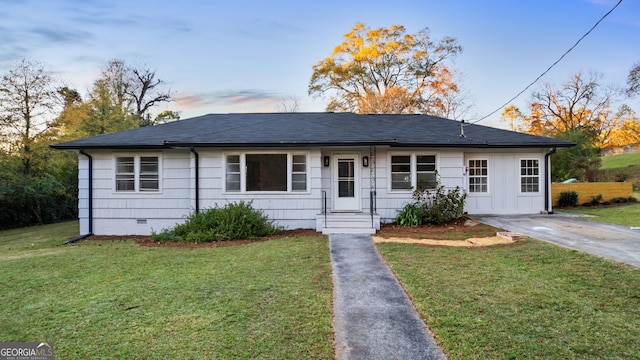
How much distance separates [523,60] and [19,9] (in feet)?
62.4

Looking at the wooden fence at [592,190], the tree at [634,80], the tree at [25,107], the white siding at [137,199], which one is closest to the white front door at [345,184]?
the white siding at [137,199]

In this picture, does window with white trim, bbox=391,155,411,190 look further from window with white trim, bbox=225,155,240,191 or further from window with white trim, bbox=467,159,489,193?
window with white trim, bbox=225,155,240,191

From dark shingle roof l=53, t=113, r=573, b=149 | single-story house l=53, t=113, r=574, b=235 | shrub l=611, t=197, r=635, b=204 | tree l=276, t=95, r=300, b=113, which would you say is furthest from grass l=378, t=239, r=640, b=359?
tree l=276, t=95, r=300, b=113

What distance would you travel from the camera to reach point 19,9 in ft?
36.9

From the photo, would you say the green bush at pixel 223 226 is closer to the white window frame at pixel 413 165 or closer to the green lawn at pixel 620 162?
→ the white window frame at pixel 413 165

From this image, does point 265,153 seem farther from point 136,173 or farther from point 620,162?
point 620,162

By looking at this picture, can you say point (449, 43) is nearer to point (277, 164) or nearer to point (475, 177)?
point (475, 177)

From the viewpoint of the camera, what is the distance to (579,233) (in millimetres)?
8008

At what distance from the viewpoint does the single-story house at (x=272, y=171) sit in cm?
988

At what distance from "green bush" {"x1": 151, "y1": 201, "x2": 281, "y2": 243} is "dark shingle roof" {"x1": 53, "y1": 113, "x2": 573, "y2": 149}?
1915 mm

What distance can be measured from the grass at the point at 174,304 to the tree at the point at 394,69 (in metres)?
22.4

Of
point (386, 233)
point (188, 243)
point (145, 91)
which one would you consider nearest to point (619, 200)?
point (386, 233)

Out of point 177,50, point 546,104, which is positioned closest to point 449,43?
point 546,104

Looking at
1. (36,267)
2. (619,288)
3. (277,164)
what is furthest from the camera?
(277,164)
